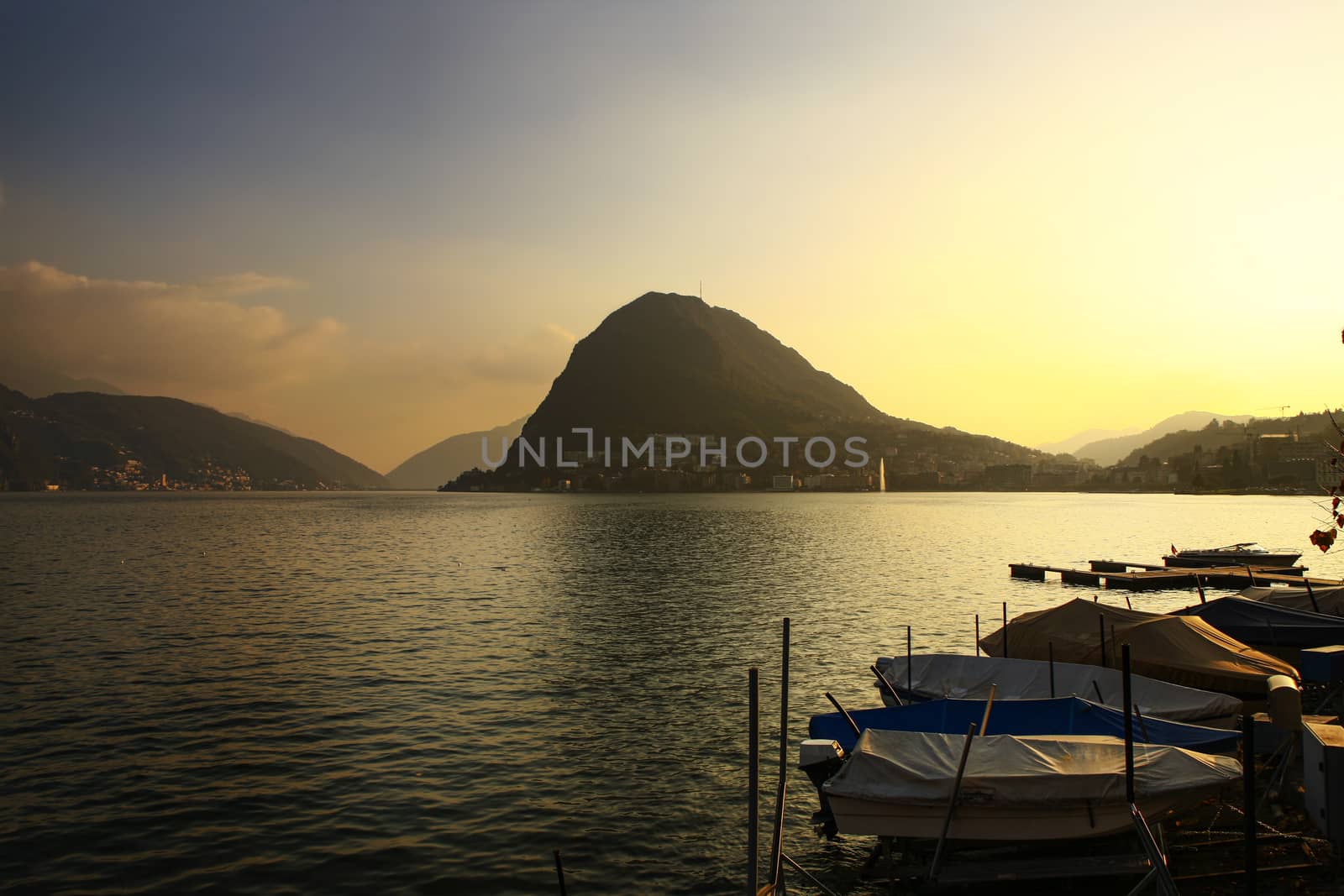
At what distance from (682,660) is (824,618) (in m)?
11.5

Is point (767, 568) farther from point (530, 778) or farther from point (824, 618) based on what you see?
point (530, 778)

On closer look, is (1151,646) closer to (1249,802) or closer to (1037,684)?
(1037,684)

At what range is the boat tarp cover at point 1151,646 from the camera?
2028 centimetres

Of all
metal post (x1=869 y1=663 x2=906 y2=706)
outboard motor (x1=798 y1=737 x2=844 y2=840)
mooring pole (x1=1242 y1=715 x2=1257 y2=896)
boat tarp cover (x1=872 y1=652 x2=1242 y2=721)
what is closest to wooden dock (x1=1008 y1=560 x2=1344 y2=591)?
boat tarp cover (x1=872 y1=652 x2=1242 y2=721)

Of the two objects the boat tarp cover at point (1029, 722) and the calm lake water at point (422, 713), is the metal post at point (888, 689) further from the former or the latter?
the boat tarp cover at point (1029, 722)

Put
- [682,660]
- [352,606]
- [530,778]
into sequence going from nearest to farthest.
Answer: [530,778] < [682,660] < [352,606]

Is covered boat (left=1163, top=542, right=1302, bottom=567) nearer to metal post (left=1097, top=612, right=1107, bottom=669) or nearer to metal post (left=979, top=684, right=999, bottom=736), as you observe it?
metal post (left=1097, top=612, right=1107, bottom=669)

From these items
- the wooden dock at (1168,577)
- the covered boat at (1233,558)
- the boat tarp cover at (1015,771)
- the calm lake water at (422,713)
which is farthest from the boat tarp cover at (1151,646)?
the covered boat at (1233,558)

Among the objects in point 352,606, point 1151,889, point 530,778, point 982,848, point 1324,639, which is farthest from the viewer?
point 352,606

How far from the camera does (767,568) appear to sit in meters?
65.5

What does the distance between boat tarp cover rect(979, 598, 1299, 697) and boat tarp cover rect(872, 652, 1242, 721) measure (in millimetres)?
1277

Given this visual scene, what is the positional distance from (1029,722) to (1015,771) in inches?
152

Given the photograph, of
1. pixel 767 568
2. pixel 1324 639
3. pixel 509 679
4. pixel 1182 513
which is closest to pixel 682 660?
pixel 509 679

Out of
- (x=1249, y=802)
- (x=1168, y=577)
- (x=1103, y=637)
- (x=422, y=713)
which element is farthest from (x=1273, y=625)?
(x=1168, y=577)
